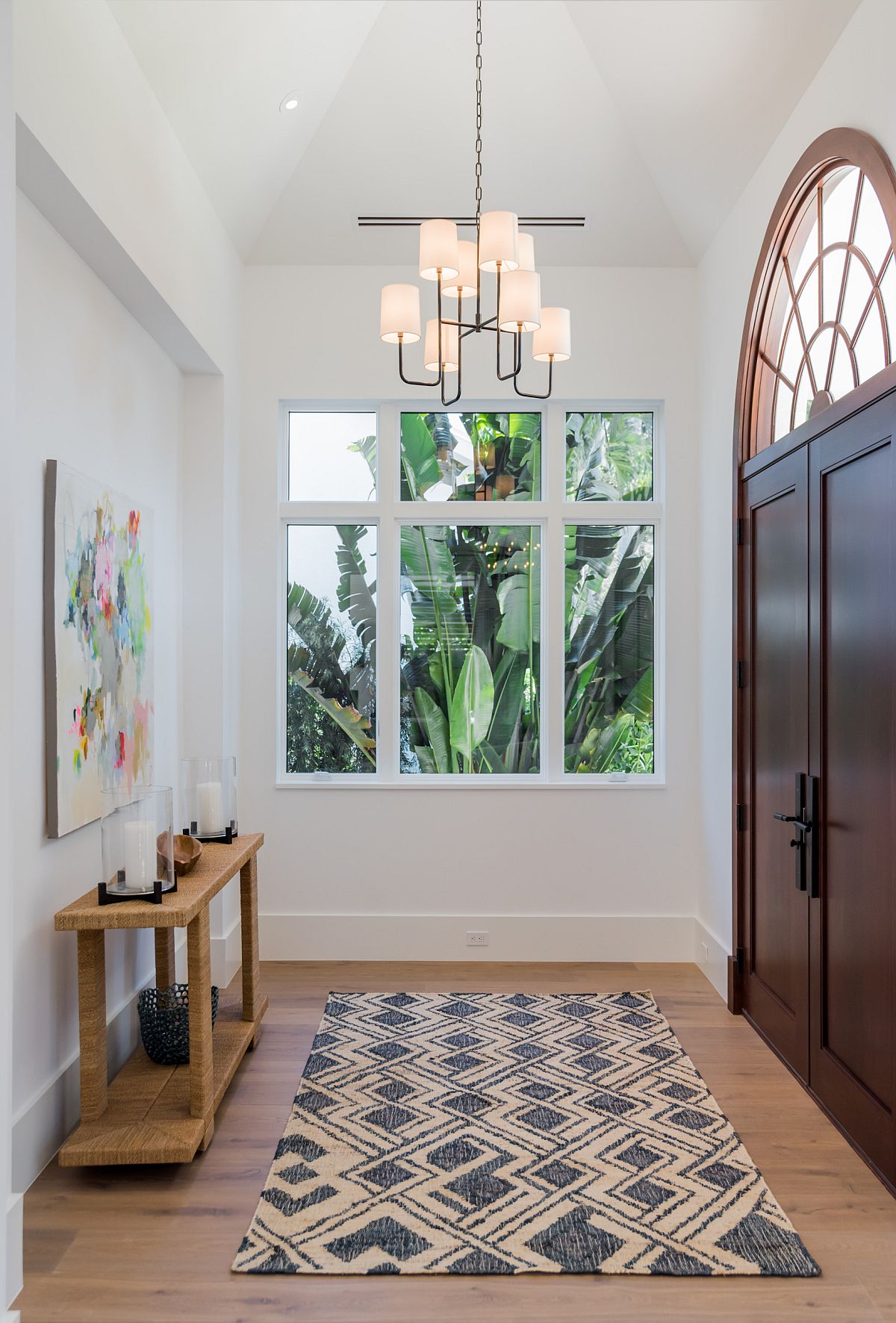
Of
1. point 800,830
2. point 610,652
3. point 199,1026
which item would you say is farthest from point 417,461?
point 199,1026

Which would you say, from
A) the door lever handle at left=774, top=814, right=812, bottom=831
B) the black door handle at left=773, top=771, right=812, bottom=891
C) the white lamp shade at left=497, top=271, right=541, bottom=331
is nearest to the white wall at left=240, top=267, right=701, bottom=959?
the door lever handle at left=774, top=814, right=812, bottom=831

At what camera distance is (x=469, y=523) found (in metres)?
4.98

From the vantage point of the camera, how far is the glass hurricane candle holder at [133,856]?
2.78 metres

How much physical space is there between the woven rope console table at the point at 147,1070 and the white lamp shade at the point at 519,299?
1.96 meters

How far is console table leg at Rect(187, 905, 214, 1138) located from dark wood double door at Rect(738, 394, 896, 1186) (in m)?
1.95

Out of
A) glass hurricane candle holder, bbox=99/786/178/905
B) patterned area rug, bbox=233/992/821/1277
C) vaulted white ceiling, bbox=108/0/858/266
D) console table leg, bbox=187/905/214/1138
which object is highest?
vaulted white ceiling, bbox=108/0/858/266

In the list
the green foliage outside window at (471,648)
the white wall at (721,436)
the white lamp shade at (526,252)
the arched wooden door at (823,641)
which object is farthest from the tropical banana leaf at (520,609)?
the white lamp shade at (526,252)

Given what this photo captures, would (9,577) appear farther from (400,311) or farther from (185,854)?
(400,311)

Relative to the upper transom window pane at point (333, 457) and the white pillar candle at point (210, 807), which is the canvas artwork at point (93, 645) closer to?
the white pillar candle at point (210, 807)

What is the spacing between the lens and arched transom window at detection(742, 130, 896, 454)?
293 centimetres

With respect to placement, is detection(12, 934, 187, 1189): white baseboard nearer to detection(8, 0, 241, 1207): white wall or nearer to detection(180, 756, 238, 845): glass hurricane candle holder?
detection(8, 0, 241, 1207): white wall

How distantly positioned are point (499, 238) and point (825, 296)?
1264 mm

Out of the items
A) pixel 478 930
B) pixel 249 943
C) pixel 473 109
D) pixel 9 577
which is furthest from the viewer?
pixel 478 930

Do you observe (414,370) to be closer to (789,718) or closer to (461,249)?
(461,249)
